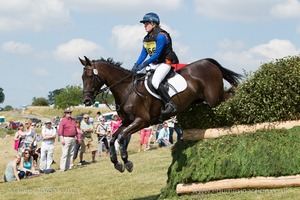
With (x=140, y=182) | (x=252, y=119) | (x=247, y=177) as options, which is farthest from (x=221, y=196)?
(x=140, y=182)

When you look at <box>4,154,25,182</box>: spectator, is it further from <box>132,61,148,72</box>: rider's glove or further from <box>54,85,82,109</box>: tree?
<box>54,85,82,109</box>: tree

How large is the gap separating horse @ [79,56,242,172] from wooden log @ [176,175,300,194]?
128 cm

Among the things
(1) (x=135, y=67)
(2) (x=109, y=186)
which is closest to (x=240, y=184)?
(1) (x=135, y=67)

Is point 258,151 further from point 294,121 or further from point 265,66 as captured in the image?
point 265,66

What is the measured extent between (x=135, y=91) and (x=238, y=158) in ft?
7.93

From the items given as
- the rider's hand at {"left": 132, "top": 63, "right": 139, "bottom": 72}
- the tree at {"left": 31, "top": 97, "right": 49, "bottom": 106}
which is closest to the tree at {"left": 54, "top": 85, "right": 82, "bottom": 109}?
the tree at {"left": 31, "top": 97, "right": 49, "bottom": 106}

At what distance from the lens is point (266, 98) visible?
8.89 meters

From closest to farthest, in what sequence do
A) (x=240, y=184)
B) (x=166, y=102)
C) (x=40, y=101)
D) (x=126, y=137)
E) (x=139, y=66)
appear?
1. (x=240, y=184)
2. (x=126, y=137)
3. (x=166, y=102)
4. (x=139, y=66)
5. (x=40, y=101)

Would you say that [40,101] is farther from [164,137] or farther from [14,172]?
[14,172]

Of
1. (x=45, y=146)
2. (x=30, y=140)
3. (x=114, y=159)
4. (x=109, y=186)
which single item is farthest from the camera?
(x=45, y=146)

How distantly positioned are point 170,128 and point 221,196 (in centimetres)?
1395

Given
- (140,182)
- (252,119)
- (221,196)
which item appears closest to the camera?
(221,196)

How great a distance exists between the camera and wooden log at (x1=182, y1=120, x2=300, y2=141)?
8834mm

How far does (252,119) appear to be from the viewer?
9070 mm
